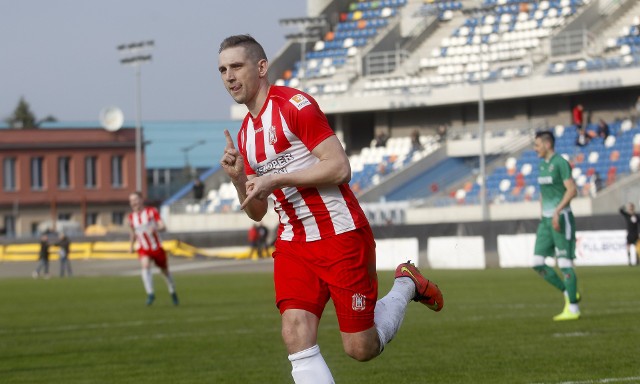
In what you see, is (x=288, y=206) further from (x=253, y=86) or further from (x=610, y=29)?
(x=610, y=29)

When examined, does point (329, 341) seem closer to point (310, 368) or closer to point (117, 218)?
point (310, 368)

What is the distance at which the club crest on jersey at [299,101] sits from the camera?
299 inches

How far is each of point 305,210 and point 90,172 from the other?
254 feet

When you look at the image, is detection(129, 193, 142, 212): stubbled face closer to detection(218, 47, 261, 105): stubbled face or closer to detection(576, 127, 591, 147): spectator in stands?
detection(218, 47, 261, 105): stubbled face

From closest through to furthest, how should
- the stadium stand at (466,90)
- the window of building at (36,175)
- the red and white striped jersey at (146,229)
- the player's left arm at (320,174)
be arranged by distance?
the player's left arm at (320,174)
the red and white striped jersey at (146,229)
the stadium stand at (466,90)
the window of building at (36,175)

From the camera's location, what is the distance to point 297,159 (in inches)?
303

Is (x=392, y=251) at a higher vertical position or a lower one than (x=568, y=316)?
higher

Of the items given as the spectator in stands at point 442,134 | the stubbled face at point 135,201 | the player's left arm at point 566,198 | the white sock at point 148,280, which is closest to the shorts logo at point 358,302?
the player's left arm at point 566,198

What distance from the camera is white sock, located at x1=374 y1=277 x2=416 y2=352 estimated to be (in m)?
8.02

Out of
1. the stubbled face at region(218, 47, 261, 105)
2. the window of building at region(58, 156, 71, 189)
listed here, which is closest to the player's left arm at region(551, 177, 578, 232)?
the stubbled face at region(218, 47, 261, 105)

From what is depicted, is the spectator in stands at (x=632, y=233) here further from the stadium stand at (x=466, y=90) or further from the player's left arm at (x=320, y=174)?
the player's left arm at (x=320, y=174)

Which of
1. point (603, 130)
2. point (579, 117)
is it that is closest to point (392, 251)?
point (603, 130)

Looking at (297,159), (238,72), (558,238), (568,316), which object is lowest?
(568,316)

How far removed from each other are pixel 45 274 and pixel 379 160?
1704 cm
